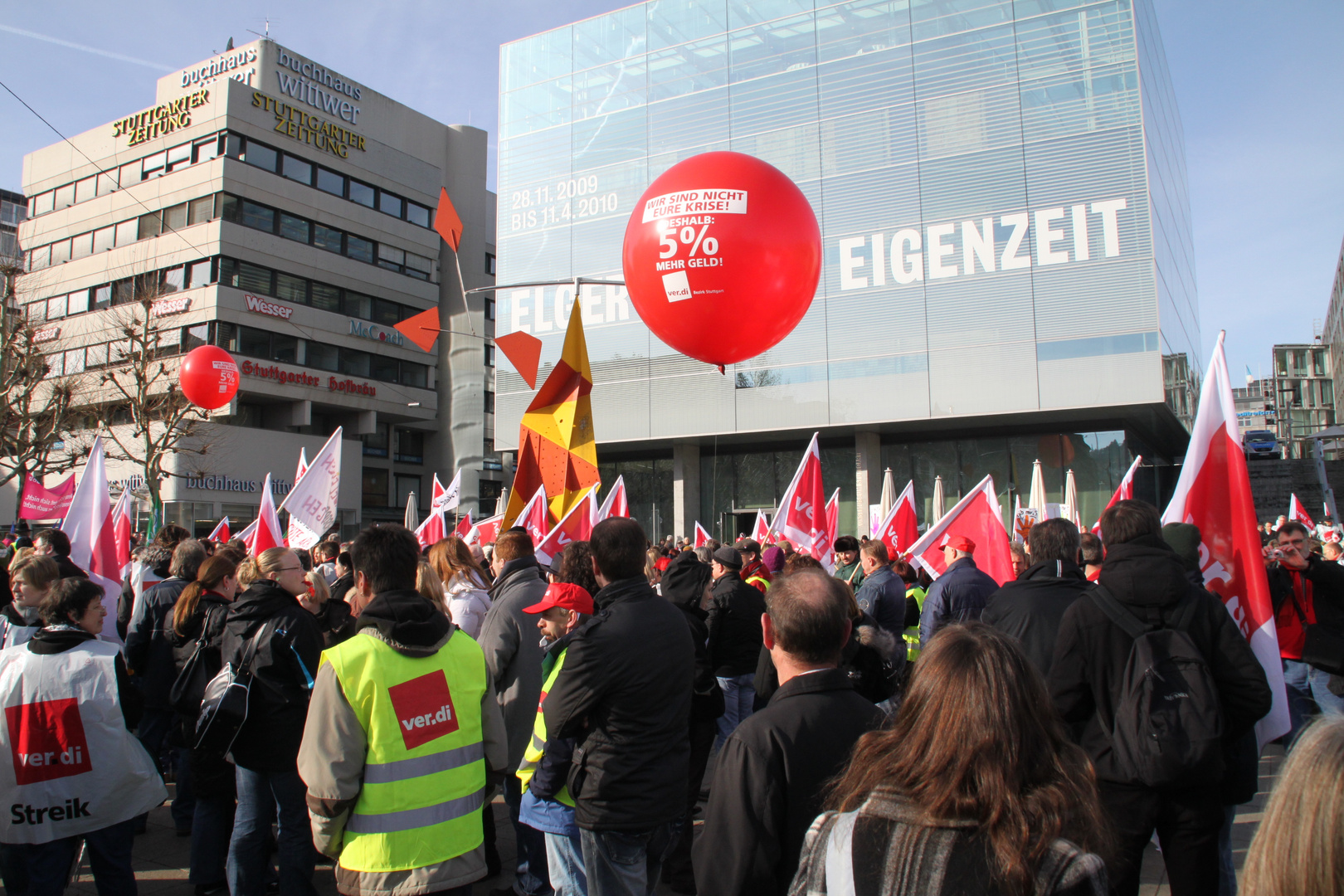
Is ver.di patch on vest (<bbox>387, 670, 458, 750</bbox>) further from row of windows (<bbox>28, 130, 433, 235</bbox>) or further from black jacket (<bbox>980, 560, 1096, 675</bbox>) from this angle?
row of windows (<bbox>28, 130, 433, 235</bbox>)

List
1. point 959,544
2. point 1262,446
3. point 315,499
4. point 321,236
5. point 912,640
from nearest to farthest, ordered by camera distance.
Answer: point 959,544 → point 912,640 → point 315,499 → point 321,236 → point 1262,446

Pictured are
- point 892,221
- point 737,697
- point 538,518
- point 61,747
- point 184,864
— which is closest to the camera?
point 61,747

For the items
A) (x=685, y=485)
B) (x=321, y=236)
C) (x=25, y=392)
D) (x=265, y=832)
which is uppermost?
(x=321, y=236)

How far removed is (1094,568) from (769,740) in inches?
172

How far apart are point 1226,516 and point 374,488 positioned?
1651 inches

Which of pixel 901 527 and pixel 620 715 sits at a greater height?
pixel 901 527

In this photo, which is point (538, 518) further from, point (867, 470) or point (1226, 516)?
point (867, 470)

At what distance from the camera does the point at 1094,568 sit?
18.7 ft

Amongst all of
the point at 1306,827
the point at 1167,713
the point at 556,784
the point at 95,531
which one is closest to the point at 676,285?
the point at 556,784

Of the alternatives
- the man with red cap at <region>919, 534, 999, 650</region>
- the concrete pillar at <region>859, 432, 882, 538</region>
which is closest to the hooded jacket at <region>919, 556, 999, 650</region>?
the man with red cap at <region>919, 534, 999, 650</region>

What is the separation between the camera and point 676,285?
7094 millimetres

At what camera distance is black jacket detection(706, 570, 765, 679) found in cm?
604

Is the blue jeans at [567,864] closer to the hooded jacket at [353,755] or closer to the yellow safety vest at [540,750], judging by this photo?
the yellow safety vest at [540,750]

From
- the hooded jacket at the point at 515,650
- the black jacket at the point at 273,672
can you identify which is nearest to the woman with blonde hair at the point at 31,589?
the black jacket at the point at 273,672
